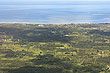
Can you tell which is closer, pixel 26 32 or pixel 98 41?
pixel 98 41

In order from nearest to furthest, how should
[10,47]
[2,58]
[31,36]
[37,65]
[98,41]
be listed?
1. [37,65]
2. [2,58]
3. [10,47]
4. [98,41]
5. [31,36]

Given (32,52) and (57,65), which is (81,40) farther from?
(57,65)

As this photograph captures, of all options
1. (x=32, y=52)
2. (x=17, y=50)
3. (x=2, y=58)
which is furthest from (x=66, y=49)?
(x=2, y=58)

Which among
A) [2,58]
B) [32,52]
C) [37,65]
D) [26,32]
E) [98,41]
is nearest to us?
[37,65]

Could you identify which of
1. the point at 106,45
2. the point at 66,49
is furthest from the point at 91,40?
the point at 66,49

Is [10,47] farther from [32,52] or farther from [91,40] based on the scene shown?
[91,40]

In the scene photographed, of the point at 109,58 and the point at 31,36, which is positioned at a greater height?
the point at 31,36
